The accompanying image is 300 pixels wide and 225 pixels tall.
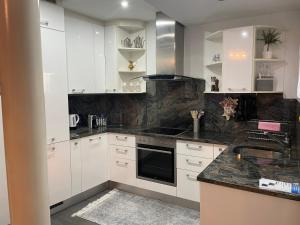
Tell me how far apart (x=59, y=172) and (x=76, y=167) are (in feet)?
0.81

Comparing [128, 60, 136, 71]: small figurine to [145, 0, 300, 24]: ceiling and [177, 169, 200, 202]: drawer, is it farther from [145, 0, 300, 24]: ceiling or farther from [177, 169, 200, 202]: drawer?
[177, 169, 200, 202]: drawer

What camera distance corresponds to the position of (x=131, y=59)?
139 inches

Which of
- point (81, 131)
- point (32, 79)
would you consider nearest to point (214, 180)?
point (32, 79)

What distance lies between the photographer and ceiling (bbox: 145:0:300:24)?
2225mm

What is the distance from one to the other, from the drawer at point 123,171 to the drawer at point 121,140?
8.9 inches

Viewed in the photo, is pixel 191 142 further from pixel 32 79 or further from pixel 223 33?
pixel 32 79

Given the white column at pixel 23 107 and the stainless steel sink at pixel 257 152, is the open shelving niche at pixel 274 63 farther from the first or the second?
the white column at pixel 23 107

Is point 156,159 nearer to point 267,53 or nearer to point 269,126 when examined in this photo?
point 269,126

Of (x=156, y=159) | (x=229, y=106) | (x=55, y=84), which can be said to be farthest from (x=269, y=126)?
(x=55, y=84)

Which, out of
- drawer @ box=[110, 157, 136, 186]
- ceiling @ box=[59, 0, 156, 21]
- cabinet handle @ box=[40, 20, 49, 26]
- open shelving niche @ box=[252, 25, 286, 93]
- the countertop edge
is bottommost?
drawer @ box=[110, 157, 136, 186]

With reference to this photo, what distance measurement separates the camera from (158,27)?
298cm

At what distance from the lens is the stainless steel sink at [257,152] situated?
2.02 metres

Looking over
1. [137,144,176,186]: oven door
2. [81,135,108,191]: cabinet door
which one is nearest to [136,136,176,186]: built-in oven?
[137,144,176,186]: oven door

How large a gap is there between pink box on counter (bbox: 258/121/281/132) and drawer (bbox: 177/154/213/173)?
694 millimetres
